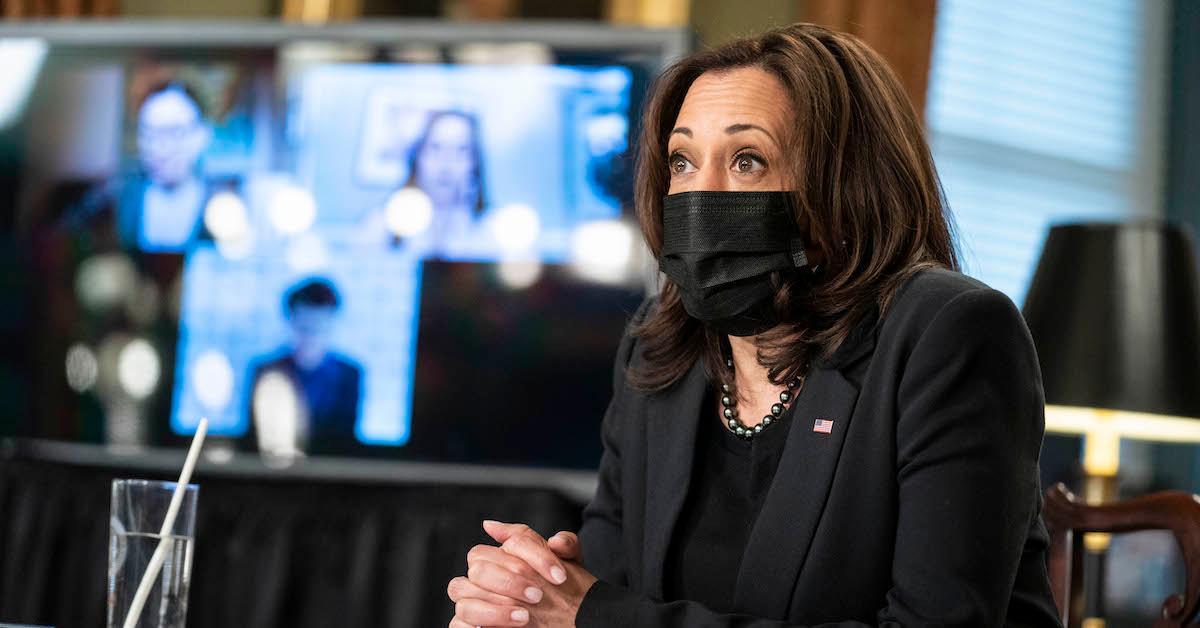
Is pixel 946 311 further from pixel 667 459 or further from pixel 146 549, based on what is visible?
pixel 146 549

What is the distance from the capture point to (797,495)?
59.6 inches

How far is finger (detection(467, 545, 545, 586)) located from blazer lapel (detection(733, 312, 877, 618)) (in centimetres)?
25

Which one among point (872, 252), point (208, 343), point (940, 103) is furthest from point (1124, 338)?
point (208, 343)

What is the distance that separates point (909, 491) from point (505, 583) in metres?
0.46

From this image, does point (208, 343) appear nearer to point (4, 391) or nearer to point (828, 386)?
point (4, 391)

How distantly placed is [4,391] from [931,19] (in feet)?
8.95

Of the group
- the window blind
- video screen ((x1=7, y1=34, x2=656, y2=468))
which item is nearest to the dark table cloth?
video screen ((x1=7, y1=34, x2=656, y2=468))

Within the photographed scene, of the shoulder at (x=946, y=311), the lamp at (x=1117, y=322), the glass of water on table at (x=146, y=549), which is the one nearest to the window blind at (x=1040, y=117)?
the lamp at (x=1117, y=322)

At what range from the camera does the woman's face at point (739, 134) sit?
64.2 inches

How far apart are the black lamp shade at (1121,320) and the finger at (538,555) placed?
5.08ft

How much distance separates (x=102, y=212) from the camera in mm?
3434

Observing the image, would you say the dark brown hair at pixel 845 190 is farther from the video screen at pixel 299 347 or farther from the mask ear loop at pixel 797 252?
the video screen at pixel 299 347

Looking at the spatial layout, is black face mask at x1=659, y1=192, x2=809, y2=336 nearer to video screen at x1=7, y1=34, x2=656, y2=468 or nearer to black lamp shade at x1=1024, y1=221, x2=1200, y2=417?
black lamp shade at x1=1024, y1=221, x2=1200, y2=417

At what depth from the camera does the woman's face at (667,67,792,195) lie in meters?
1.63
